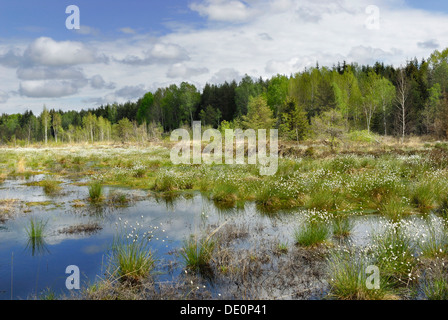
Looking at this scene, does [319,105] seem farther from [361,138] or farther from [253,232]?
[253,232]

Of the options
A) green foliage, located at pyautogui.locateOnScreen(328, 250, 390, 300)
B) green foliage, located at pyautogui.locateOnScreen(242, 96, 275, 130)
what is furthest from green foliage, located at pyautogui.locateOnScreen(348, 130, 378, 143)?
green foliage, located at pyautogui.locateOnScreen(328, 250, 390, 300)

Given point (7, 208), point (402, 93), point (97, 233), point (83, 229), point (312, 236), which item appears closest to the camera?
point (312, 236)

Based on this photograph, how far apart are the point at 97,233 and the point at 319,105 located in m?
58.6

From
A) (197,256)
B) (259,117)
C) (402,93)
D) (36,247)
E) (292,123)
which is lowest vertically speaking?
(36,247)

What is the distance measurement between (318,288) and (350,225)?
13.6 ft

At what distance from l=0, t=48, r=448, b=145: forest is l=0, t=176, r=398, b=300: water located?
2135 cm

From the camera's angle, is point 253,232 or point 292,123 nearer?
point 253,232

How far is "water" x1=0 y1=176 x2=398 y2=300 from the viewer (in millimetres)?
7301

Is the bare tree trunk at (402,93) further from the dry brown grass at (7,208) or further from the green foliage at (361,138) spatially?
the dry brown grass at (7,208)

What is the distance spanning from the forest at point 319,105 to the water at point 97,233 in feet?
70.0

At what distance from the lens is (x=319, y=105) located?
62688 millimetres

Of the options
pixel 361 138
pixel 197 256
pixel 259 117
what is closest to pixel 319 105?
pixel 259 117

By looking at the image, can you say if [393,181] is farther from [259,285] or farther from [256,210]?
[259,285]

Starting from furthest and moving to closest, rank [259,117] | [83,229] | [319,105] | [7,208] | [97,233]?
[319,105]
[259,117]
[7,208]
[83,229]
[97,233]
